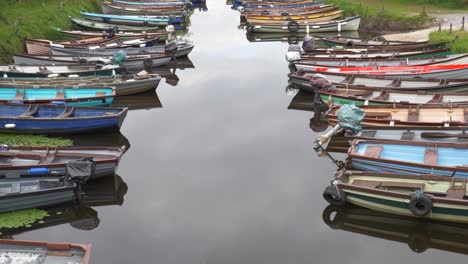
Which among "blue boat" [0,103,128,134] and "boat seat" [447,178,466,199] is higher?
"boat seat" [447,178,466,199]

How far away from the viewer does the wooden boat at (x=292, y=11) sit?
4634 centimetres

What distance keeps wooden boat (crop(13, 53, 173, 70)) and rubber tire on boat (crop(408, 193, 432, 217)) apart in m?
18.9

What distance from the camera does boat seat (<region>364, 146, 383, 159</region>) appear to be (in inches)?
642

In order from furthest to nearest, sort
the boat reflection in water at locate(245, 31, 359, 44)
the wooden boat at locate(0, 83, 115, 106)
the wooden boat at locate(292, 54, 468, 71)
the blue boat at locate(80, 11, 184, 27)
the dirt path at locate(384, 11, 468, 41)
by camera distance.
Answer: the blue boat at locate(80, 11, 184, 27) → the boat reflection in water at locate(245, 31, 359, 44) → the dirt path at locate(384, 11, 468, 41) → the wooden boat at locate(292, 54, 468, 71) → the wooden boat at locate(0, 83, 115, 106)

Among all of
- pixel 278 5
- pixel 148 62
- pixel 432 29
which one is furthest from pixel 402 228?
pixel 278 5

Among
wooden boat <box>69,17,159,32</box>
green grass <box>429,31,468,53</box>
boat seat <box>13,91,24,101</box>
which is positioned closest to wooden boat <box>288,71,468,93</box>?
green grass <box>429,31,468,53</box>

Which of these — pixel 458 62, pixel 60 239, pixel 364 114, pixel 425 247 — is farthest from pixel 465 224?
pixel 458 62

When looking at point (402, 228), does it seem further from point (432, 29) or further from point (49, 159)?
point (432, 29)

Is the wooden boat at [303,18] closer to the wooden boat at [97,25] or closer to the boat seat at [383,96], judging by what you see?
the wooden boat at [97,25]

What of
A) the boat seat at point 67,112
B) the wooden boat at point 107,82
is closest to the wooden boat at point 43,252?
the boat seat at point 67,112

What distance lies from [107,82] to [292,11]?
2698cm

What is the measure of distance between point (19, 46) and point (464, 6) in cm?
3260

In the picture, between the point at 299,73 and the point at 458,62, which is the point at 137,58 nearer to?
the point at 299,73

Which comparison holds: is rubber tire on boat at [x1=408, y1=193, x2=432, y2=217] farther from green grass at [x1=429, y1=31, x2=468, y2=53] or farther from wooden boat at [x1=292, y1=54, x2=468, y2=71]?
green grass at [x1=429, y1=31, x2=468, y2=53]
